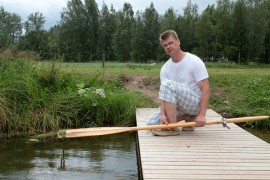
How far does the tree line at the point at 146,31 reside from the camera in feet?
114

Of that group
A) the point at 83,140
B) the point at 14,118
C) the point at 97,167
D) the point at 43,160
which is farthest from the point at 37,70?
the point at 97,167

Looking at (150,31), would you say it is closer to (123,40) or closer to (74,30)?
(123,40)

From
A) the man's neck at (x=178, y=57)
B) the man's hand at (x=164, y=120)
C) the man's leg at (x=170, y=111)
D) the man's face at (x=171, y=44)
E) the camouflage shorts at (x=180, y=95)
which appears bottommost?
the man's hand at (x=164, y=120)

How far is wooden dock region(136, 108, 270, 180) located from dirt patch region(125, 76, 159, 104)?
5342 millimetres

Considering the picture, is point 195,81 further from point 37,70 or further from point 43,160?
point 37,70

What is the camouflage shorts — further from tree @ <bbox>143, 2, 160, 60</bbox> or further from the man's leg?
tree @ <bbox>143, 2, 160, 60</bbox>

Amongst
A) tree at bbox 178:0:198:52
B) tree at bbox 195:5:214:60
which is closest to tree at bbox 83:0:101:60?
tree at bbox 178:0:198:52

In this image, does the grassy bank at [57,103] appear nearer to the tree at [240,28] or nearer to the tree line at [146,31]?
the tree line at [146,31]

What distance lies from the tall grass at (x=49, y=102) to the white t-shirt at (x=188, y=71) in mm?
3159

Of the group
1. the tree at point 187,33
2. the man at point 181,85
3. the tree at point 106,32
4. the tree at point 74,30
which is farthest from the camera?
the tree at point 106,32

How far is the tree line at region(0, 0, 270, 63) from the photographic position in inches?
1367

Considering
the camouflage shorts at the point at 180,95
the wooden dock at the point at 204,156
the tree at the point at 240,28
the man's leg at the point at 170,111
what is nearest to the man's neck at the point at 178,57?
the camouflage shorts at the point at 180,95

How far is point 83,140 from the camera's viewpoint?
7.05 metres

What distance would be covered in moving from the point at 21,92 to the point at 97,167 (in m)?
3.00
